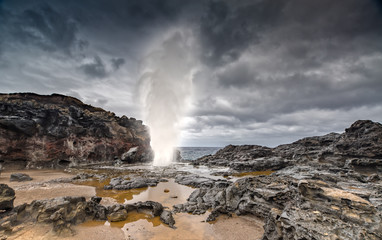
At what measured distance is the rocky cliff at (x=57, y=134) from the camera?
36.1 meters

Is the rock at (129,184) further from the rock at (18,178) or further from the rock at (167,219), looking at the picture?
the rock at (18,178)

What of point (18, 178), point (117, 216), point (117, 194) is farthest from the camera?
point (18, 178)

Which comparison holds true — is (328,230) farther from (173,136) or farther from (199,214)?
(173,136)

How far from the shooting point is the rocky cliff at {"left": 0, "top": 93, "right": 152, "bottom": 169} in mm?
36094

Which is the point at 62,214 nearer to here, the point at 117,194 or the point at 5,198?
the point at 5,198

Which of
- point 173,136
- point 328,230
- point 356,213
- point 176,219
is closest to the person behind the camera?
point 328,230

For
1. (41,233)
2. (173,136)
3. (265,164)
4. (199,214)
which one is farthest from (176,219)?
(173,136)

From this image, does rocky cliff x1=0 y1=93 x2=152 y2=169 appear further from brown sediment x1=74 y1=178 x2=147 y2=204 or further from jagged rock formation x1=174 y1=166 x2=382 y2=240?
jagged rock formation x1=174 y1=166 x2=382 y2=240

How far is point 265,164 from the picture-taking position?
132 ft

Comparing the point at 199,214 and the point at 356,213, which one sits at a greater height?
→ the point at 356,213

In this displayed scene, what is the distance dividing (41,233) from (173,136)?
68611mm

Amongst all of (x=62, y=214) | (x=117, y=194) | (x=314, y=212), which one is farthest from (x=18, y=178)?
(x=314, y=212)

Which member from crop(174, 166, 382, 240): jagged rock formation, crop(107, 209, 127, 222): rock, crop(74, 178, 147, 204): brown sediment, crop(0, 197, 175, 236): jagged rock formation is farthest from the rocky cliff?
crop(174, 166, 382, 240): jagged rock formation

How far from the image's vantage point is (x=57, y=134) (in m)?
43.1
